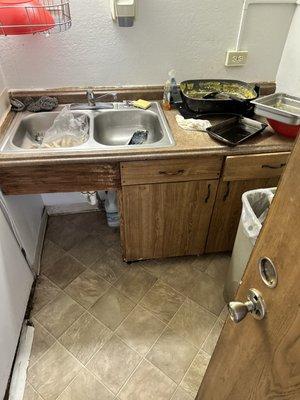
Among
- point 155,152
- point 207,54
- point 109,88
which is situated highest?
point 207,54

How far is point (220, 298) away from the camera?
5.24ft

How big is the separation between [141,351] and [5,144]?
122 centimetres

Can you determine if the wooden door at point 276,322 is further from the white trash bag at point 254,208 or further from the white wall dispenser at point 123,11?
the white wall dispenser at point 123,11

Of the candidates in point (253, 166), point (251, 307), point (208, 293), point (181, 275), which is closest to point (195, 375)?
point (208, 293)

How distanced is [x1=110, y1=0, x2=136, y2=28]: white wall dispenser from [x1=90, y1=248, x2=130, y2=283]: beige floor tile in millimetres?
1356

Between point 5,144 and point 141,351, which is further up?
point 5,144

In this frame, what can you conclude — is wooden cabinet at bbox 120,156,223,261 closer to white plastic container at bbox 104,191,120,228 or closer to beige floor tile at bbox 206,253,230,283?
beige floor tile at bbox 206,253,230,283

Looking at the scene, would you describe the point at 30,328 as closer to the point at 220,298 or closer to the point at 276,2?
the point at 220,298

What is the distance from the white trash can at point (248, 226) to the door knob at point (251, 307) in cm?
63

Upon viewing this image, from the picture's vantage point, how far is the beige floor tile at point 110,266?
1705 millimetres

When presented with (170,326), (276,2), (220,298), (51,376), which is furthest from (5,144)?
(276,2)

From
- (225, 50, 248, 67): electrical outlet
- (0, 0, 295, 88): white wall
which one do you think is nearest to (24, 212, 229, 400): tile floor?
(0, 0, 295, 88): white wall

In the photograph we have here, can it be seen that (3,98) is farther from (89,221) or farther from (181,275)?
(181,275)

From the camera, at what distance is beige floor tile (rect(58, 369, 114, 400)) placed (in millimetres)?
1226
